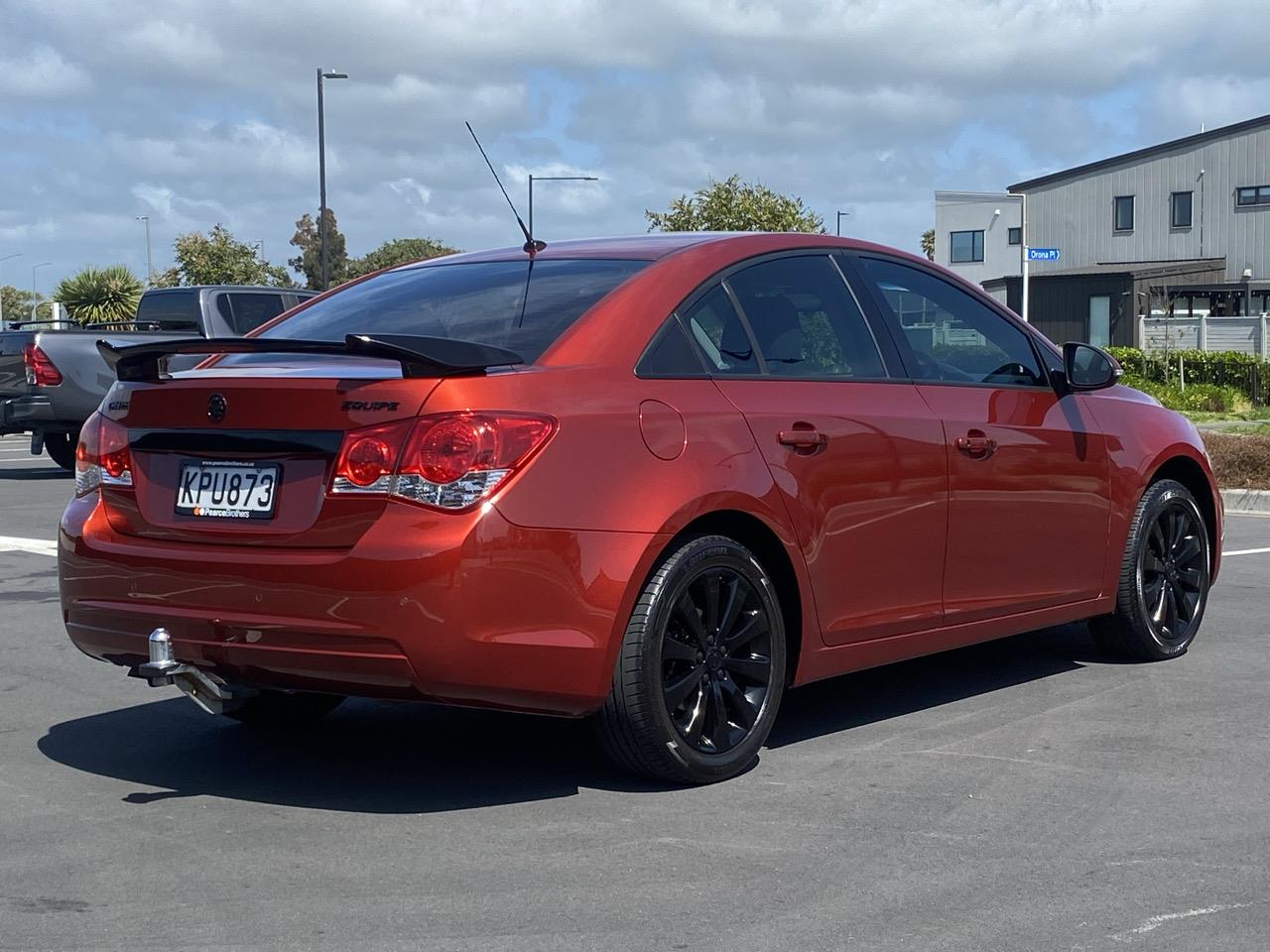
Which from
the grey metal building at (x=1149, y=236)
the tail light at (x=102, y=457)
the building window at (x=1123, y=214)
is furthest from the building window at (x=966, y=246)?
the tail light at (x=102, y=457)

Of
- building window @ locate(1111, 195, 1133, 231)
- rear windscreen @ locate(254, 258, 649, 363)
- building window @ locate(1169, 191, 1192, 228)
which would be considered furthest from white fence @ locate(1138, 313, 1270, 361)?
rear windscreen @ locate(254, 258, 649, 363)

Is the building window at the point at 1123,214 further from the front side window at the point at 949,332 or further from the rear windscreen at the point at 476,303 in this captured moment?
the rear windscreen at the point at 476,303

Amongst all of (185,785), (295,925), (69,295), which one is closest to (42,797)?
(185,785)

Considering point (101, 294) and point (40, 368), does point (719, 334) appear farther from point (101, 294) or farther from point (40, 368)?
point (101, 294)

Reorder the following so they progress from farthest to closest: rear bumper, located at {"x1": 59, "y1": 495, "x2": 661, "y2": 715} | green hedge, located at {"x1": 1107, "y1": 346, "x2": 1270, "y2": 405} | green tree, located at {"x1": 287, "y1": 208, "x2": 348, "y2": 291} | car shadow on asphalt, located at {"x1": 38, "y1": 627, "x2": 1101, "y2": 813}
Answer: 1. green tree, located at {"x1": 287, "y1": 208, "x2": 348, "y2": 291}
2. green hedge, located at {"x1": 1107, "y1": 346, "x2": 1270, "y2": 405}
3. car shadow on asphalt, located at {"x1": 38, "y1": 627, "x2": 1101, "y2": 813}
4. rear bumper, located at {"x1": 59, "y1": 495, "x2": 661, "y2": 715}

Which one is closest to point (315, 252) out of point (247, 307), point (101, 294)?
point (101, 294)

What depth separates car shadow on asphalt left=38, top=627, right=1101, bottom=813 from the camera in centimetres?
505

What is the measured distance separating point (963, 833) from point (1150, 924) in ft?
2.57

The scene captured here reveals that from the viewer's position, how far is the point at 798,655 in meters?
5.38

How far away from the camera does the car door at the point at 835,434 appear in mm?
5254

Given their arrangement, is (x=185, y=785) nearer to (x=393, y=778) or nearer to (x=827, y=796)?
(x=393, y=778)

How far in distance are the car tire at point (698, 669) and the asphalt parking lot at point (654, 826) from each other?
134 mm

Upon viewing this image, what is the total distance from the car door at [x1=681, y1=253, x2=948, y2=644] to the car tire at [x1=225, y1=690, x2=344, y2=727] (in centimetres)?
174

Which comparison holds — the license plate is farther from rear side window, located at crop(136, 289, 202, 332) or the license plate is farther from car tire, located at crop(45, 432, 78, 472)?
car tire, located at crop(45, 432, 78, 472)
